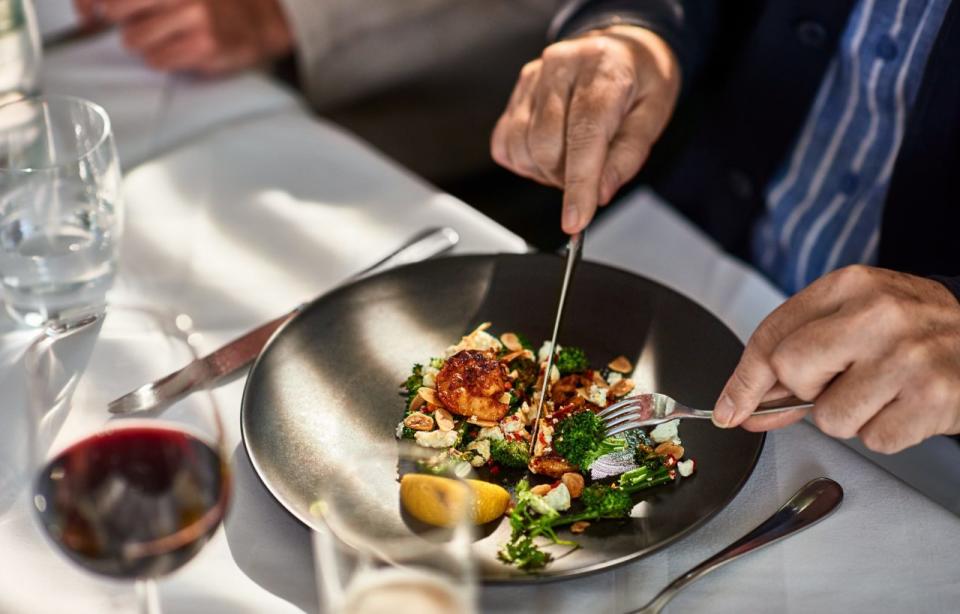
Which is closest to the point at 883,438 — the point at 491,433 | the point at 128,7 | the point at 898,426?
the point at 898,426

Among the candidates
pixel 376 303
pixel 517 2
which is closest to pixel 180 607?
pixel 376 303

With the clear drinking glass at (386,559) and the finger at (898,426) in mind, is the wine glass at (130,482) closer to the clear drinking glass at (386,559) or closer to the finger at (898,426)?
the clear drinking glass at (386,559)

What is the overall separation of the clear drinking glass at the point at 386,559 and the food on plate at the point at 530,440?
0.07 m

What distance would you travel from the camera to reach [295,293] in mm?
1304

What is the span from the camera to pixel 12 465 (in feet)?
3.41

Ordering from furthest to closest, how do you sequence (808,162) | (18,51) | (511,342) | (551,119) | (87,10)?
(87,10)
(808,162)
(18,51)
(551,119)
(511,342)

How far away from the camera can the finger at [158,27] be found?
1720 mm

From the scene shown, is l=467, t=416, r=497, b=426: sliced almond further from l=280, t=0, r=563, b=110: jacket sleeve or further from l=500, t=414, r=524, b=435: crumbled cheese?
l=280, t=0, r=563, b=110: jacket sleeve

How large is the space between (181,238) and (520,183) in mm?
1431

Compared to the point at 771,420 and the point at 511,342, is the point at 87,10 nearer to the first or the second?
the point at 511,342

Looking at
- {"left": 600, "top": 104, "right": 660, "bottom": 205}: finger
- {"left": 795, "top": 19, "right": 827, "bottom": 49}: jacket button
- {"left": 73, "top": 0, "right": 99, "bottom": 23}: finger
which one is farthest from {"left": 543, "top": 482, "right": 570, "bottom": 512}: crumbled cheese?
{"left": 73, "top": 0, "right": 99, "bottom": 23}: finger

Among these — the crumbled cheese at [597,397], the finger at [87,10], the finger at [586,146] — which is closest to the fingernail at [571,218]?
the finger at [586,146]

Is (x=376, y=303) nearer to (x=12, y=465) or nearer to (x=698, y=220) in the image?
(x=12, y=465)

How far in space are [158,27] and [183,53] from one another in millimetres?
70
